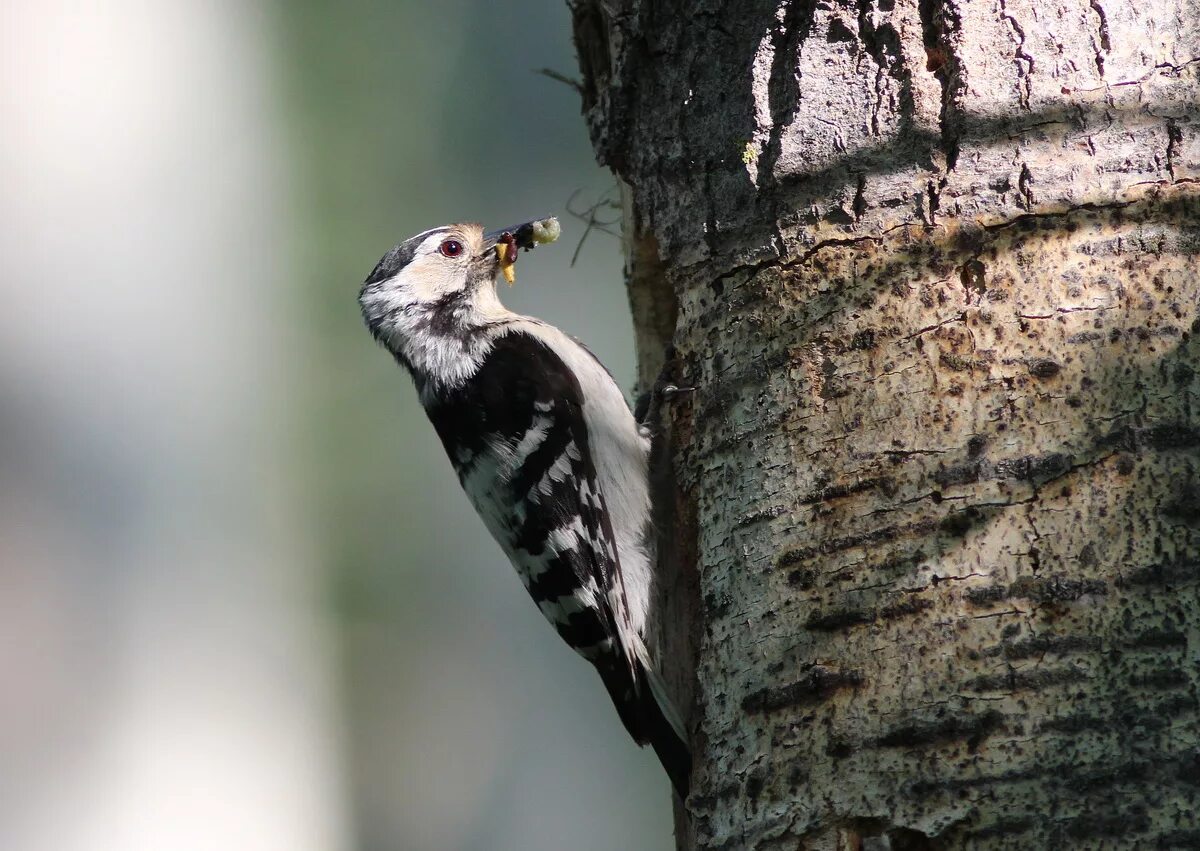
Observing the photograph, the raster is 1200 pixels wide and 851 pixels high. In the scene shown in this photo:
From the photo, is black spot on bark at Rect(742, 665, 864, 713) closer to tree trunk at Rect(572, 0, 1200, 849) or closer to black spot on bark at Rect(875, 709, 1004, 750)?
tree trunk at Rect(572, 0, 1200, 849)

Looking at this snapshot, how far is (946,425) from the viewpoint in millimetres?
2527

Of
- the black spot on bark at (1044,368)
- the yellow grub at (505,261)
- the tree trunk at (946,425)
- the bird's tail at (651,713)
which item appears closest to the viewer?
the tree trunk at (946,425)

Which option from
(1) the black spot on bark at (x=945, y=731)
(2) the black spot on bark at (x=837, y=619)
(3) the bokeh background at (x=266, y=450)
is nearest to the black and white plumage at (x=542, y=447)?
(2) the black spot on bark at (x=837, y=619)

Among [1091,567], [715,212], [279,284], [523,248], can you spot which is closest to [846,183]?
[715,212]

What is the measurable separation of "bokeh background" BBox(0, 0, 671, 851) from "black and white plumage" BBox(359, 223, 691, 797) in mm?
2987

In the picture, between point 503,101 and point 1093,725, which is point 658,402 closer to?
point 1093,725

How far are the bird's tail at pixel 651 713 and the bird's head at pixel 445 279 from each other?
63.2 inches

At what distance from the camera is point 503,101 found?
8.55 m

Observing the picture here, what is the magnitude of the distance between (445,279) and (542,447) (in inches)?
41.4

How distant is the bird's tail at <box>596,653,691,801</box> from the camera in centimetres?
322

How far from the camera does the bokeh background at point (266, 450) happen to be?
6.88 m

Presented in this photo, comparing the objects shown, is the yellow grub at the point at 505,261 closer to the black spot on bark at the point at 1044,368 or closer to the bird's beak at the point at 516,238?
the bird's beak at the point at 516,238

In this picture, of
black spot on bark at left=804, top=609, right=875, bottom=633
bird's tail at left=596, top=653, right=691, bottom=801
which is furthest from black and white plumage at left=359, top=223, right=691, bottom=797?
black spot on bark at left=804, top=609, right=875, bottom=633

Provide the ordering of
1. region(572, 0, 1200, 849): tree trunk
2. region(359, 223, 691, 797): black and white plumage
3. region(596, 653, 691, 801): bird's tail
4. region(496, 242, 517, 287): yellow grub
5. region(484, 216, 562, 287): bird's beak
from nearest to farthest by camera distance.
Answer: region(572, 0, 1200, 849): tree trunk → region(596, 653, 691, 801): bird's tail → region(359, 223, 691, 797): black and white plumage → region(484, 216, 562, 287): bird's beak → region(496, 242, 517, 287): yellow grub
